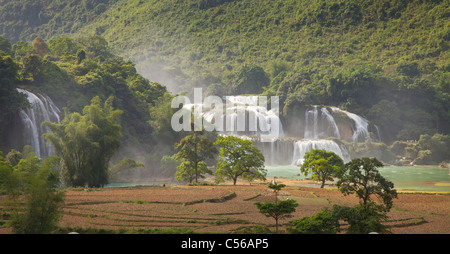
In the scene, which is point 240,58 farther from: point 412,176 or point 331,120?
point 412,176

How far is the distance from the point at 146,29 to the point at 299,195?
127998mm

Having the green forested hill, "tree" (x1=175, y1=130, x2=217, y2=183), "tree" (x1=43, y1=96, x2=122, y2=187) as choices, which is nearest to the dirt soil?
"tree" (x1=43, y1=96, x2=122, y2=187)

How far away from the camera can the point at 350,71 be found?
3519 inches

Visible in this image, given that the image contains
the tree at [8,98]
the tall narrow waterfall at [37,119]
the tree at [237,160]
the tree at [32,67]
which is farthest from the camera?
the tree at [32,67]

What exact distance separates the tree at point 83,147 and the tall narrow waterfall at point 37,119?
5812 millimetres

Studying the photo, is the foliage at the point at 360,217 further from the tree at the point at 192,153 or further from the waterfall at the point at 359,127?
the waterfall at the point at 359,127

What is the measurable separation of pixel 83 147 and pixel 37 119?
11793 millimetres

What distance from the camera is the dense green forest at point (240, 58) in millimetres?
57781

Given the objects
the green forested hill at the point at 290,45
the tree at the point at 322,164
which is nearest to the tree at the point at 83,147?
the tree at the point at 322,164

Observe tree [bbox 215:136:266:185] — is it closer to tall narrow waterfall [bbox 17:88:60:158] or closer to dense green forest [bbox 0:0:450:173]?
tall narrow waterfall [bbox 17:88:60:158]

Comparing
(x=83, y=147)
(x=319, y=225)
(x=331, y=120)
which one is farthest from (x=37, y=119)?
(x=331, y=120)

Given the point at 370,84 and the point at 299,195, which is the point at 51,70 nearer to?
the point at 299,195

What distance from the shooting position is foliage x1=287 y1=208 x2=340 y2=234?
17.6 metres
